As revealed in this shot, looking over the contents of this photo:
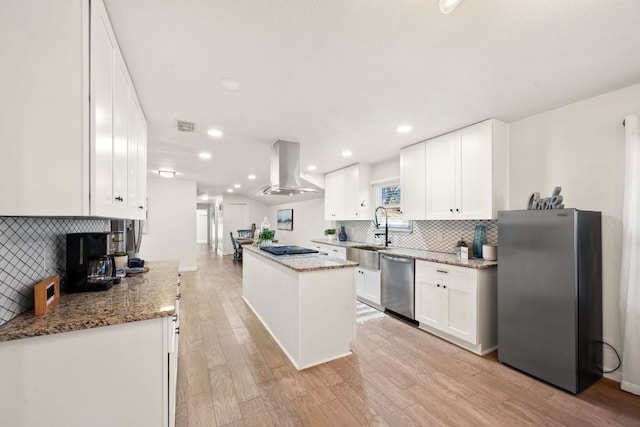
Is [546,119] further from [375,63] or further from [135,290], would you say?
[135,290]

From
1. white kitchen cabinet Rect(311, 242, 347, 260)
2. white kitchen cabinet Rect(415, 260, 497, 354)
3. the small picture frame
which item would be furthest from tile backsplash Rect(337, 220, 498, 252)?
the small picture frame

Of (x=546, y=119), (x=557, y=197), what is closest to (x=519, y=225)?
(x=557, y=197)

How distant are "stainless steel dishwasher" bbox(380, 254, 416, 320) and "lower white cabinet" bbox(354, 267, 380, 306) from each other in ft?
0.33

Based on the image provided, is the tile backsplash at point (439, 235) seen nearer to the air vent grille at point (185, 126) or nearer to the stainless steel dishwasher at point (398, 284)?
the stainless steel dishwasher at point (398, 284)

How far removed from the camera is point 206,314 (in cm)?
364

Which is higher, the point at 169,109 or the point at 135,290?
the point at 169,109

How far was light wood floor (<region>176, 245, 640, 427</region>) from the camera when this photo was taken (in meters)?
1.77

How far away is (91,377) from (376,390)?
1836 millimetres

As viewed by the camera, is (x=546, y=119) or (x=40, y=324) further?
(x=546, y=119)

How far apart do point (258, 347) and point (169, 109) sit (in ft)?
8.34

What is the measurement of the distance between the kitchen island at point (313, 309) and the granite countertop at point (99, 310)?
101 centimetres

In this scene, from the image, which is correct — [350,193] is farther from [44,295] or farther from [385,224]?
[44,295]

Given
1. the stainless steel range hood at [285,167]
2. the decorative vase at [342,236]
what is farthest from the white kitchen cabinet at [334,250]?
the stainless steel range hood at [285,167]

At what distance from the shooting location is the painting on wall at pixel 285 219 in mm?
8217
